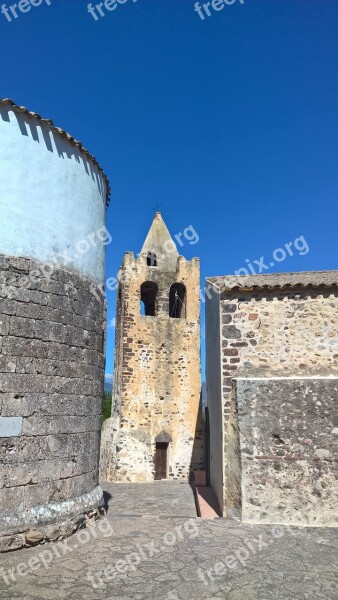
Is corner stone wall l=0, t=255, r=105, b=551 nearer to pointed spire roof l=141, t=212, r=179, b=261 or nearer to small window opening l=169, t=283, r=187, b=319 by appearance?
small window opening l=169, t=283, r=187, b=319

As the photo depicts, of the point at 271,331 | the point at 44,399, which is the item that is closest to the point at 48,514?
the point at 44,399

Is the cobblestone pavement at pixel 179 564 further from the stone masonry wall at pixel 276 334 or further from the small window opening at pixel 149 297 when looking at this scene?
the small window opening at pixel 149 297

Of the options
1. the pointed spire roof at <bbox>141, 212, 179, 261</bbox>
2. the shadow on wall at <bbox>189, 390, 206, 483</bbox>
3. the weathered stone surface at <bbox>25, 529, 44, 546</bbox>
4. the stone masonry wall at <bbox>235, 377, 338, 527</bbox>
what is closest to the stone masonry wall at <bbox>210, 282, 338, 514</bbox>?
the stone masonry wall at <bbox>235, 377, 338, 527</bbox>

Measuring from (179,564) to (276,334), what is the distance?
4048mm

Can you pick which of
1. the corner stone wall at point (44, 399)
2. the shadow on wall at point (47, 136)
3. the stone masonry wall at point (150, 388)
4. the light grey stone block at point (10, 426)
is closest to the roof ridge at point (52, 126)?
the shadow on wall at point (47, 136)

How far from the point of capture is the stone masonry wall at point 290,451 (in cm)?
650

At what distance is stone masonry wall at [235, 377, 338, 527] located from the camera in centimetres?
650

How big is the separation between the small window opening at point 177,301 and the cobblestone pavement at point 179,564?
10.7 meters

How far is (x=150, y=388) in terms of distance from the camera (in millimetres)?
15258

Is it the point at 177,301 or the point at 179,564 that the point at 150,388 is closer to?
the point at 177,301

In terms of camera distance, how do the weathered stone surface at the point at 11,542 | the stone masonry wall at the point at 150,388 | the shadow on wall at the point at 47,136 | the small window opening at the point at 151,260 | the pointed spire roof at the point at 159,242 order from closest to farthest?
the weathered stone surface at the point at 11,542
the shadow on wall at the point at 47,136
the stone masonry wall at the point at 150,388
the small window opening at the point at 151,260
the pointed spire roof at the point at 159,242

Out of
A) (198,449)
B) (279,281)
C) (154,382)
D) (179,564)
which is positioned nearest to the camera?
(179,564)

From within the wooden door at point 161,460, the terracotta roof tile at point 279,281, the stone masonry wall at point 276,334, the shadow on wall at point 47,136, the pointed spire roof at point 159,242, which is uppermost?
the pointed spire roof at point 159,242

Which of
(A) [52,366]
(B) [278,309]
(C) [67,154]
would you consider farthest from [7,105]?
(B) [278,309]
